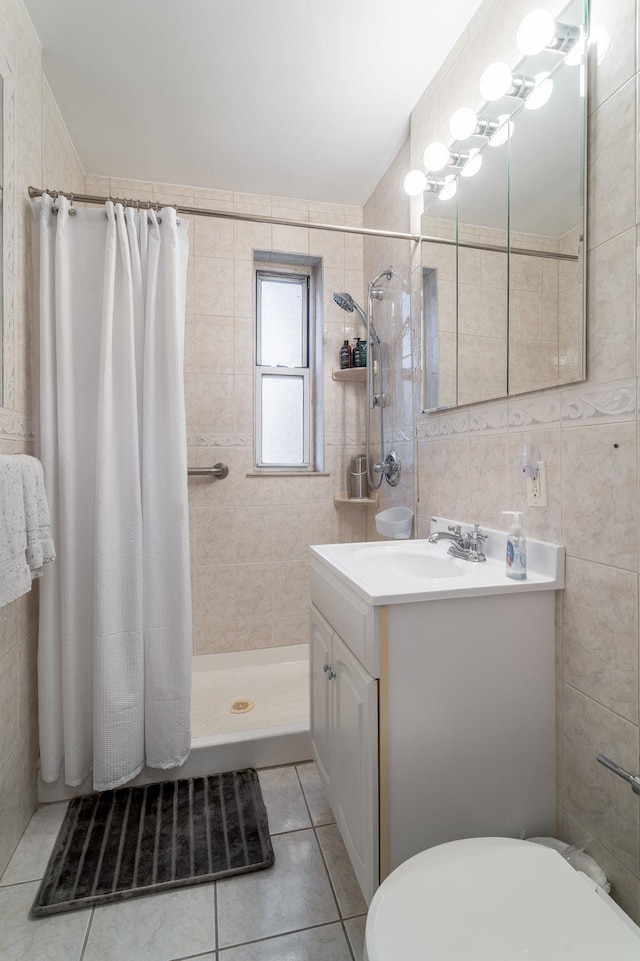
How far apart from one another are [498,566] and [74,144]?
2.40 meters

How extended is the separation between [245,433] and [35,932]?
73.4 inches

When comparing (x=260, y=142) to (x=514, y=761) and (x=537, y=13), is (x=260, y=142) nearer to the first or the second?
(x=537, y=13)

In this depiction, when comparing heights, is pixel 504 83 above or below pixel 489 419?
above

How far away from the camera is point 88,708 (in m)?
1.56

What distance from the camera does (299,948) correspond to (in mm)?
1051

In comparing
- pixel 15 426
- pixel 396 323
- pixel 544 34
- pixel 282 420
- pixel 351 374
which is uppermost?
pixel 544 34

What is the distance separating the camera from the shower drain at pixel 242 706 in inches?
78.7

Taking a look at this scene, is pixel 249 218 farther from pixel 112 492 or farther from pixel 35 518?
pixel 35 518

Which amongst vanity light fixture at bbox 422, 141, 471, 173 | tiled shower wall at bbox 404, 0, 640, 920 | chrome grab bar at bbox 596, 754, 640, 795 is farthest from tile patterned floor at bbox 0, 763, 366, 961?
vanity light fixture at bbox 422, 141, 471, 173

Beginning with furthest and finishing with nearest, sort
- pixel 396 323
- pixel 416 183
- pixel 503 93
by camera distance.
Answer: pixel 396 323 < pixel 416 183 < pixel 503 93

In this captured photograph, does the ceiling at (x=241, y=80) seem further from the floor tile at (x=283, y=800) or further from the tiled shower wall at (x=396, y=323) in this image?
the floor tile at (x=283, y=800)

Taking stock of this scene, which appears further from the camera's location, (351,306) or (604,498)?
(351,306)

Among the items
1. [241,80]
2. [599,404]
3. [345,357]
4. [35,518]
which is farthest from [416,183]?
[35,518]

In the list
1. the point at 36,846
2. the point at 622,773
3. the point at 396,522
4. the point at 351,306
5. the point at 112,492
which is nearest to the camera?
the point at 622,773
